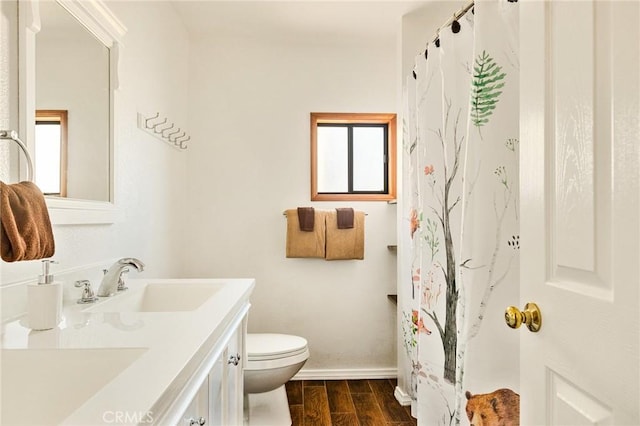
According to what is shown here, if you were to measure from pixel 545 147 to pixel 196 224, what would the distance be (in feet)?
7.58

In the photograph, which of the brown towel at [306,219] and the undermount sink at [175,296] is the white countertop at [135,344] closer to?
the undermount sink at [175,296]

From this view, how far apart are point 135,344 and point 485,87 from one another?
1216 millimetres

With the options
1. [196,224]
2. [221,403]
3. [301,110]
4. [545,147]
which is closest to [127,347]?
[221,403]

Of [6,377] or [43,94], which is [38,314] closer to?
[6,377]

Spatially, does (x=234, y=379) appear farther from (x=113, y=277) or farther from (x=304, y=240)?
(x=304, y=240)

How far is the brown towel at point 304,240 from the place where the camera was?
8.57 ft

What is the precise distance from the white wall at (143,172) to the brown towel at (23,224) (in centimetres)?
18

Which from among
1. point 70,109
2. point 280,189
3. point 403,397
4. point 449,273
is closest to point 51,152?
point 70,109

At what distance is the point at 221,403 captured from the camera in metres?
1.17

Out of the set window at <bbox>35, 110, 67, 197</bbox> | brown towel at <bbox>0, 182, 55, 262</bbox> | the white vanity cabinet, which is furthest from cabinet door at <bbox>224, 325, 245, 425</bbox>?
window at <bbox>35, 110, 67, 197</bbox>

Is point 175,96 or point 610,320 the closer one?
point 610,320

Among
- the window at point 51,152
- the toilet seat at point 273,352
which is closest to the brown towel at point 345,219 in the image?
the toilet seat at point 273,352

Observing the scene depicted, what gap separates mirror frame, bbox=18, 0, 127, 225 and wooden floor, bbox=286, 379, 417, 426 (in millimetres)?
1546

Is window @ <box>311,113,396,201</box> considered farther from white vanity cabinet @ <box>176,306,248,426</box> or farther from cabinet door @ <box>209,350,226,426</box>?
cabinet door @ <box>209,350,226,426</box>
